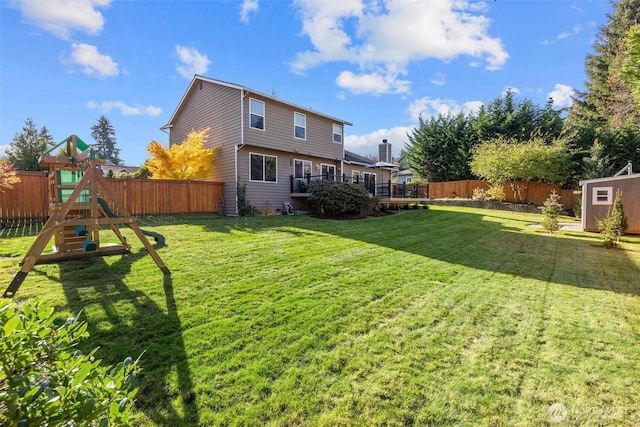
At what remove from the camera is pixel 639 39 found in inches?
325

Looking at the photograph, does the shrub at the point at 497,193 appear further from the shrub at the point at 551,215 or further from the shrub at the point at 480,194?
the shrub at the point at 551,215

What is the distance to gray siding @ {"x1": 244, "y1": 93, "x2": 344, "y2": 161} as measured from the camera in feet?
49.6

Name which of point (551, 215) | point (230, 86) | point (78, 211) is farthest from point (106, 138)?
point (551, 215)

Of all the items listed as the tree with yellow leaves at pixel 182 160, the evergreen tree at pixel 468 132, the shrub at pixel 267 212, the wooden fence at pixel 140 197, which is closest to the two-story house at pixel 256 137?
the shrub at pixel 267 212

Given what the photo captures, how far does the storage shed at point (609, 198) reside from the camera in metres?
12.5

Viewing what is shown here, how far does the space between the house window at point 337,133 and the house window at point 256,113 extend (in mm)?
5841

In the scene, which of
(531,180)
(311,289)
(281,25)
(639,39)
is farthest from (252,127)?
(531,180)

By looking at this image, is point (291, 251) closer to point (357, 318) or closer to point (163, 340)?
point (357, 318)

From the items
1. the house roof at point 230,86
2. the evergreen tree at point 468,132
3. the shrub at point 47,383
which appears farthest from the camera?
the evergreen tree at point 468,132

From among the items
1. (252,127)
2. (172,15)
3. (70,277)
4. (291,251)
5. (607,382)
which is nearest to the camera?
(607,382)

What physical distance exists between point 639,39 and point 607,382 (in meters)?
10.4

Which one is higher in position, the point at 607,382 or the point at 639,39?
the point at 639,39

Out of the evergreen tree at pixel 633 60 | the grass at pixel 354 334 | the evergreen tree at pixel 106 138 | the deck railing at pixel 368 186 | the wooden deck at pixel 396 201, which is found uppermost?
the evergreen tree at pixel 106 138

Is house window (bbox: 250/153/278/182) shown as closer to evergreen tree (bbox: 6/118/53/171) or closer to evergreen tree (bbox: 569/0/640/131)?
evergreen tree (bbox: 6/118/53/171)
